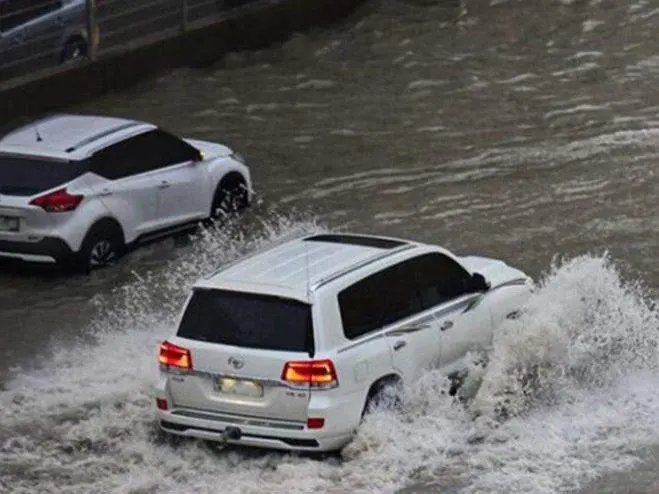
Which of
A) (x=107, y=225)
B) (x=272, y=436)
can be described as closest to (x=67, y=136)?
(x=107, y=225)

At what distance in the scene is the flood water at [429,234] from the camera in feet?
47.0

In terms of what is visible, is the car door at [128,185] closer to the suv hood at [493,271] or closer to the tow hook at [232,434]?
the suv hood at [493,271]

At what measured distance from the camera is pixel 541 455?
47.1 feet

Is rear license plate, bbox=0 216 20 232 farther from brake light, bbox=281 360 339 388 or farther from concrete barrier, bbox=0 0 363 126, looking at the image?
concrete barrier, bbox=0 0 363 126

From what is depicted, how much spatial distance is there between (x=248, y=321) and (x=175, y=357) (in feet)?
2.00

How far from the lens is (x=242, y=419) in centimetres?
1419

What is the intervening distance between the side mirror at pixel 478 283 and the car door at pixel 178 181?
5498 mm

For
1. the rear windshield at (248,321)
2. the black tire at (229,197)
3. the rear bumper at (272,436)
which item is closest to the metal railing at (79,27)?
the black tire at (229,197)

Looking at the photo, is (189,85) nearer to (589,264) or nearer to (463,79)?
(463,79)

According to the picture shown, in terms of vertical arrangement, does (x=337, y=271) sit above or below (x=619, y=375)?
above

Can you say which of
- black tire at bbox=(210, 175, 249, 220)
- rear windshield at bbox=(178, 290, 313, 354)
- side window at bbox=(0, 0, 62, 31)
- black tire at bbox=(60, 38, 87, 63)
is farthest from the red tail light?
black tire at bbox=(60, 38, 87, 63)

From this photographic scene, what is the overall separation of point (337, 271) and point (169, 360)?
56.8 inches

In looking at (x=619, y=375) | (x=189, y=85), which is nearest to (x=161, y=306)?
(x=619, y=375)

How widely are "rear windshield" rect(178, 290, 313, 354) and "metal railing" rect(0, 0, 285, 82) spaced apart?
40.7 feet
